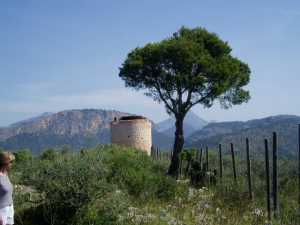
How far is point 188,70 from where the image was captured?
24.3 meters

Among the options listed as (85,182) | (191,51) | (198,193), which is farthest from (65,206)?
(191,51)

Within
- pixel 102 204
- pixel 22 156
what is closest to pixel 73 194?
pixel 102 204

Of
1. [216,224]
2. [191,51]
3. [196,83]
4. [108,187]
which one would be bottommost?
[216,224]

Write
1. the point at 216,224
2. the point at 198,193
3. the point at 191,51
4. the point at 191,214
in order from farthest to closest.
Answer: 1. the point at 191,51
2. the point at 198,193
3. the point at 191,214
4. the point at 216,224

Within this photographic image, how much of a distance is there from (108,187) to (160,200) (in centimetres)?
295

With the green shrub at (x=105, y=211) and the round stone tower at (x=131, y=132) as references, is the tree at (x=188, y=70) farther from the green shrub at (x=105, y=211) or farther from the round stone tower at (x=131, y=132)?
the green shrub at (x=105, y=211)

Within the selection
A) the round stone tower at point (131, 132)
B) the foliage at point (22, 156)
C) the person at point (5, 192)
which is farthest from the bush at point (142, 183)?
the round stone tower at point (131, 132)

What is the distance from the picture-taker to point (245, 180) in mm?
13953

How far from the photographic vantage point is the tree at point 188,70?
23875 millimetres

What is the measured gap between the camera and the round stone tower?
29.3 m

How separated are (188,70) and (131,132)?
679 cm

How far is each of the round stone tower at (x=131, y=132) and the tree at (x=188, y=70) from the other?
435cm

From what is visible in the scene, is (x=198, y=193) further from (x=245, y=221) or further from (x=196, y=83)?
(x=196, y=83)

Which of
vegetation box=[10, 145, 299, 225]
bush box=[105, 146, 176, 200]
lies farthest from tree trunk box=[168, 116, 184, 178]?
vegetation box=[10, 145, 299, 225]
